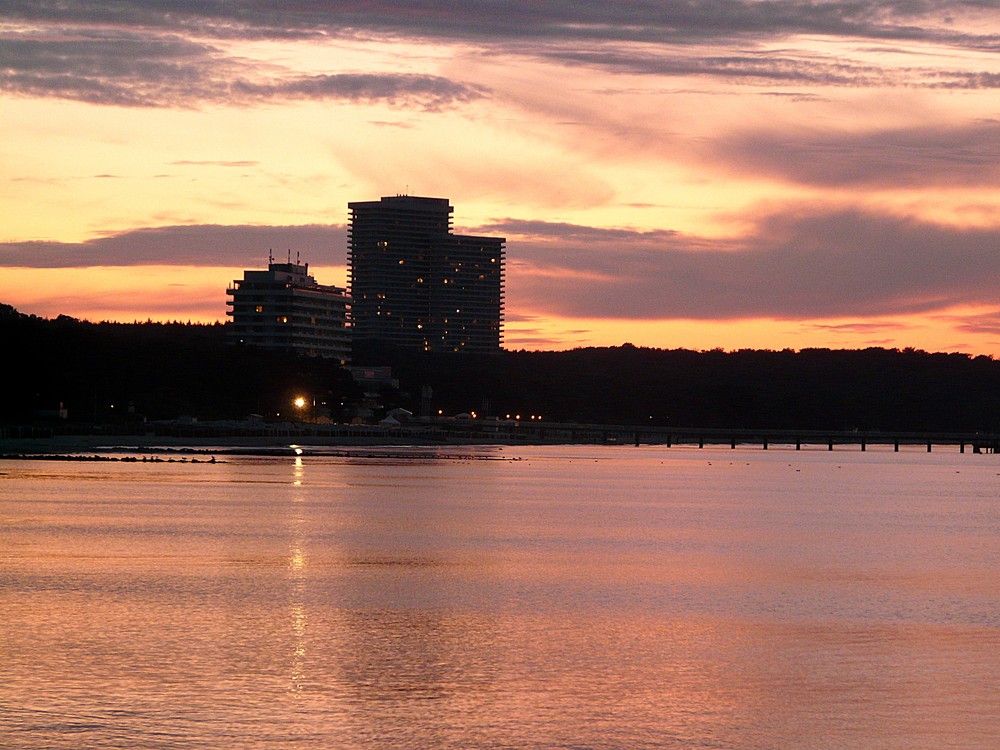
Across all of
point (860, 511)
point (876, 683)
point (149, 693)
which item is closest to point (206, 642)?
point (149, 693)

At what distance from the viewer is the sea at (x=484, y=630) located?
71.2 feet

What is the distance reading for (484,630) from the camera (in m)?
31.5

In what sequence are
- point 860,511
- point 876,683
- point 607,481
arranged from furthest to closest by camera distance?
point 607,481
point 860,511
point 876,683

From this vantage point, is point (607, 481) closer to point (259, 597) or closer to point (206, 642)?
point (259, 597)

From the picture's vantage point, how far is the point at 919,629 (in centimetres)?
3262

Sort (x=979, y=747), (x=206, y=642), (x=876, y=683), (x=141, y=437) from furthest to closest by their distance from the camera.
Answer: (x=141, y=437), (x=206, y=642), (x=876, y=683), (x=979, y=747)

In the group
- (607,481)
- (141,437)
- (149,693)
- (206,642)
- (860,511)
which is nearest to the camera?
(149,693)

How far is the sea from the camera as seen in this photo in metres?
21.7

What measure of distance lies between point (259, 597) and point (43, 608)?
558 cm

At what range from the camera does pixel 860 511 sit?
8294cm

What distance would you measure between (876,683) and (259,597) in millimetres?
16763

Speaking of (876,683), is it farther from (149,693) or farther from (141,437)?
(141,437)

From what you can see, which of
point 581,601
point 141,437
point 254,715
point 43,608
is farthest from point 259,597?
point 141,437

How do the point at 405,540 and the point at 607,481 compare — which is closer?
the point at 405,540
